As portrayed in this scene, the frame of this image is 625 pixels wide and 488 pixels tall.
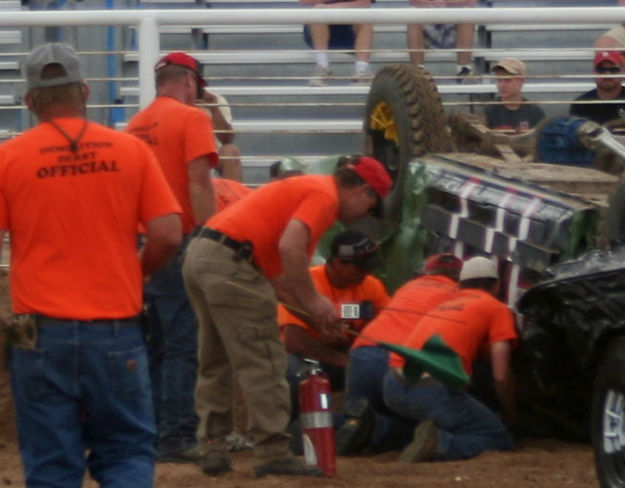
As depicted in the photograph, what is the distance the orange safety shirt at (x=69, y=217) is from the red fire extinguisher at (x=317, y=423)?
231cm

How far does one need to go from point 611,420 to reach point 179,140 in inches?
95.8

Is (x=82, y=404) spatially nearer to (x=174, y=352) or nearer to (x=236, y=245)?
(x=236, y=245)

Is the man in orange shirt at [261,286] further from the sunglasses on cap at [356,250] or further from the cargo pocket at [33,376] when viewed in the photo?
the cargo pocket at [33,376]

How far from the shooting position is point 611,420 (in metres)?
7.04

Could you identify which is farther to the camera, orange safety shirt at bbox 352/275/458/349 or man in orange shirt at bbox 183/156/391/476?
orange safety shirt at bbox 352/275/458/349

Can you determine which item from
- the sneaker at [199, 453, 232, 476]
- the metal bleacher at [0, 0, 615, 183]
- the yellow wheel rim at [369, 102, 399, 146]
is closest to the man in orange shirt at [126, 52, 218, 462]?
the sneaker at [199, 453, 232, 476]

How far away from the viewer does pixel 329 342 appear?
9578mm

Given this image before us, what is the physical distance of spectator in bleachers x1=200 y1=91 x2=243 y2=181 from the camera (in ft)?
34.6

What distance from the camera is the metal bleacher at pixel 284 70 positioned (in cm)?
1206

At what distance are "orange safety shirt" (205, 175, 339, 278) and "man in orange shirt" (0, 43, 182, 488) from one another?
1.80 metres

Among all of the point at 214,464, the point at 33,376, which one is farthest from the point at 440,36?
the point at 33,376

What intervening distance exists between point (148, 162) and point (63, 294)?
0.51m

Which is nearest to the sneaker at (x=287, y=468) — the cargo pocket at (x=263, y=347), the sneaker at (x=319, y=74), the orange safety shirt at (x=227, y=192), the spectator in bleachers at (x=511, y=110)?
the cargo pocket at (x=263, y=347)

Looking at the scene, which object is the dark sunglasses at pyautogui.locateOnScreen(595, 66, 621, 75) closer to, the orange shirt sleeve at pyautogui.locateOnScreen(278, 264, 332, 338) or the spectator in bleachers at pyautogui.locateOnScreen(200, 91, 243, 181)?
the spectator in bleachers at pyautogui.locateOnScreen(200, 91, 243, 181)
